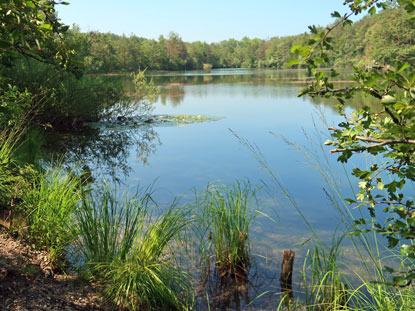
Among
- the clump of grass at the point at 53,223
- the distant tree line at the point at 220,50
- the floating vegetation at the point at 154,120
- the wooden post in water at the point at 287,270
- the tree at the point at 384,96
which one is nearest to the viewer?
the tree at the point at 384,96

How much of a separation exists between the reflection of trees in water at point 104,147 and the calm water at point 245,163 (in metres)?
0.02

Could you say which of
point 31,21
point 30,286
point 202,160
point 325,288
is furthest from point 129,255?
point 202,160

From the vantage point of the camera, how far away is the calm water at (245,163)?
4.62 metres

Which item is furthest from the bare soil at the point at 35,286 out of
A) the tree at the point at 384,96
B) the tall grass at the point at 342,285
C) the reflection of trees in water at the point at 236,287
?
the tree at the point at 384,96

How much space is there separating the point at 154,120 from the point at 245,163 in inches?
266

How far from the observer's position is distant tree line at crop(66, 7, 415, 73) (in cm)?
3797

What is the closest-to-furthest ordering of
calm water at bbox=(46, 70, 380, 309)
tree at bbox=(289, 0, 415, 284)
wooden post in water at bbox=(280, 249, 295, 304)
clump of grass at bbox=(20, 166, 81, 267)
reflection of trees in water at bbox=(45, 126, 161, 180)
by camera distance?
tree at bbox=(289, 0, 415, 284)
clump of grass at bbox=(20, 166, 81, 267)
wooden post in water at bbox=(280, 249, 295, 304)
calm water at bbox=(46, 70, 380, 309)
reflection of trees in water at bbox=(45, 126, 161, 180)

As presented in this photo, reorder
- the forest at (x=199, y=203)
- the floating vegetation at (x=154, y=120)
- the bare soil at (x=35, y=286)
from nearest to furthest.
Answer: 1. the forest at (x=199, y=203)
2. the bare soil at (x=35, y=286)
3. the floating vegetation at (x=154, y=120)

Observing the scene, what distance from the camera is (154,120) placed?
14.3 metres

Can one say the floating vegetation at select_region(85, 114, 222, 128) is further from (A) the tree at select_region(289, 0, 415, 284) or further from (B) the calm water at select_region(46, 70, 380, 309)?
(A) the tree at select_region(289, 0, 415, 284)

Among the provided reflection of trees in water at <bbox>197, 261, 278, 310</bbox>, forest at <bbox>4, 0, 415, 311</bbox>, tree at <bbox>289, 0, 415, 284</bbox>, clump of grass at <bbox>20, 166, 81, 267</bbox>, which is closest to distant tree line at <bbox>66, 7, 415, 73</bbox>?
forest at <bbox>4, 0, 415, 311</bbox>

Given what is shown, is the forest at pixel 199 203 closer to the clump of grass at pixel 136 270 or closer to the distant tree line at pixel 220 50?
the clump of grass at pixel 136 270

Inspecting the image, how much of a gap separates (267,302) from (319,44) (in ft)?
8.19

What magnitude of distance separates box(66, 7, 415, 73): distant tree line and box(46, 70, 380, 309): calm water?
13.0 metres
